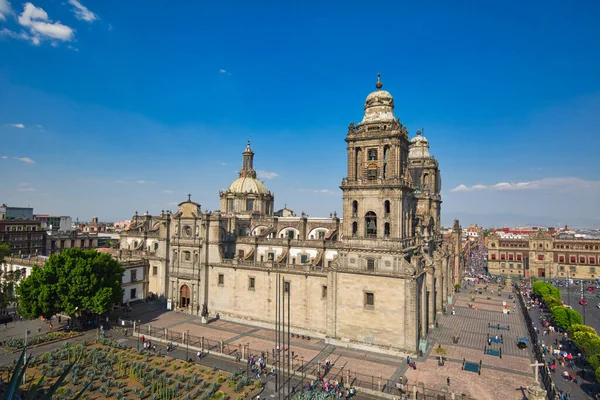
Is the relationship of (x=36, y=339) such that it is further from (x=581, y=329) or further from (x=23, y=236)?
(x=581, y=329)

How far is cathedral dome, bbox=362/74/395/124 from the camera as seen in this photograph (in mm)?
41531

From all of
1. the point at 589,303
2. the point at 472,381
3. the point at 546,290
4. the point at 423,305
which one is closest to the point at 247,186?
the point at 423,305

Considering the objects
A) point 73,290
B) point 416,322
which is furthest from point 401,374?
point 73,290

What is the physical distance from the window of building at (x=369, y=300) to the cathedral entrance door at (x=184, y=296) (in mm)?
27297

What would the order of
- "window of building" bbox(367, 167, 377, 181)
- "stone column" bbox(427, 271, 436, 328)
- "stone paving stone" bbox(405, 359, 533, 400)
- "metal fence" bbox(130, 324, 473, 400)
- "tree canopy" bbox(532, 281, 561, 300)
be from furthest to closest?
"tree canopy" bbox(532, 281, 561, 300)
"stone column" bbox(427, 271, 436, 328)
"window of building" bbox(367, 167, 377, 181)
"stone paving stone" bbox(405, 359, 533, 400)
"metal fence" bbox(130, 324, 473, 400)

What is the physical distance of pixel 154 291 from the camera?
5834 centimetres

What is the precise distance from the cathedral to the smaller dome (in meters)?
6.22

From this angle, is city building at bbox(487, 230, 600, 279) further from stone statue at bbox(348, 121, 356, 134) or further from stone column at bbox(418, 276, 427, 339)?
stone statue at bbox(348, 121, 356, 134)

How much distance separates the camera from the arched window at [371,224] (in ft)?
133

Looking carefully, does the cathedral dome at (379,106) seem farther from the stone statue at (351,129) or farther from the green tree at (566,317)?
the green tree at (566,317)

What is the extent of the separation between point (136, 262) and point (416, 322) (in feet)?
137

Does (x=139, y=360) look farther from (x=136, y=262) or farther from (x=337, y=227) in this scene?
(x=337, y=227)

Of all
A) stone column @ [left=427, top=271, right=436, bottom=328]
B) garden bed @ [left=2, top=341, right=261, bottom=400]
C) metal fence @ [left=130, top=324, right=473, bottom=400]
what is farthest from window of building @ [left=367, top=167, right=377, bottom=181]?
garden bed @ [left=2, top=341, right=261, bottom=400]

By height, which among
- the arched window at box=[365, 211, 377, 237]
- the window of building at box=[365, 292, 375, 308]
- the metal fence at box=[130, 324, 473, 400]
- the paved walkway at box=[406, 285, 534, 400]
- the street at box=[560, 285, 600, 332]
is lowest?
the street at box=[560, 285, 600, 332]
